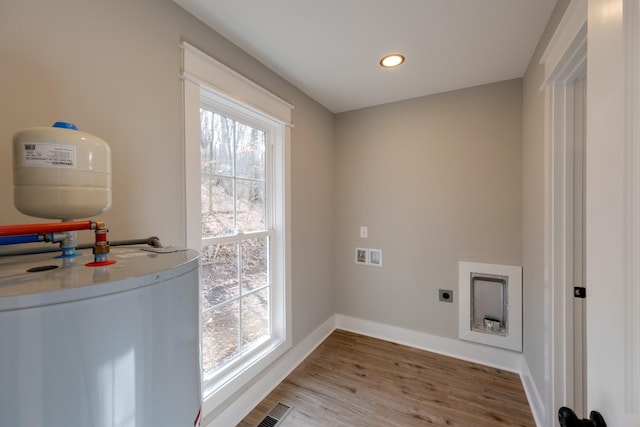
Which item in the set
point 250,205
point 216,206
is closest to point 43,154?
point 216,206

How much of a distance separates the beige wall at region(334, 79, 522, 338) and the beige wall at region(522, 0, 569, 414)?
0.14 meters

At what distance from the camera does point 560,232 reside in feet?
4.41

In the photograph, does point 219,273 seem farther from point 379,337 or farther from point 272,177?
point 379,337

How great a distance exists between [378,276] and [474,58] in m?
1.96

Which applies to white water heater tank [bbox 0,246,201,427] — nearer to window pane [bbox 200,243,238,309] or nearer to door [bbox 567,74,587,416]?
window pane [bbox 200,243,238,309]

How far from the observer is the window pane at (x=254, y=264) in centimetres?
184

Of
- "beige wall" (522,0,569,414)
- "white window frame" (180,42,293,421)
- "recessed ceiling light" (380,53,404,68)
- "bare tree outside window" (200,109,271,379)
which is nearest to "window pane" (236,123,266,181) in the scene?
"bare tree outside window" (200,109,271,379)

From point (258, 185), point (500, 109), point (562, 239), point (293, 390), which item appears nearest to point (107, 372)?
point (258, 185)

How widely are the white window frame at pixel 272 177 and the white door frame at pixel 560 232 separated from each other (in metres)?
1.65

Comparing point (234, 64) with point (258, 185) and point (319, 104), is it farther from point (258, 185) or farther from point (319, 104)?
point (319, 104)

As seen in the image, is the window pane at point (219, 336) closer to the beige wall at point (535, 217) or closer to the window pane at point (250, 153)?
the window pane at point (250, 153)

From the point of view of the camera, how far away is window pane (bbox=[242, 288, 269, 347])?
A: 1.84m

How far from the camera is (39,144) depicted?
617mm

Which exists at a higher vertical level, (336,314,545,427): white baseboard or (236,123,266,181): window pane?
(236,123,266,181): window pane
